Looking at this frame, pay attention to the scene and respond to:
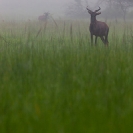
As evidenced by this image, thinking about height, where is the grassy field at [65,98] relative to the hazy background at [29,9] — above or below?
below

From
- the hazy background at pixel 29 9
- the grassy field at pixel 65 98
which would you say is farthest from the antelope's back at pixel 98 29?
the hazy background at pixel 29 9

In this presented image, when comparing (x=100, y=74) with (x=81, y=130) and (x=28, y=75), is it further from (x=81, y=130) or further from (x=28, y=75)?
(x=81, y=130)

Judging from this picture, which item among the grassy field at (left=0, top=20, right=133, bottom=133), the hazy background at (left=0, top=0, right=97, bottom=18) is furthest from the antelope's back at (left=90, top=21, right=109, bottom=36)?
the hazy background at (left=0, top=0, right=97, bottom=18)

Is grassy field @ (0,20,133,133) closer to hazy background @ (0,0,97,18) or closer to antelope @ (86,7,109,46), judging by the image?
antelope @ (86,7,109,46)

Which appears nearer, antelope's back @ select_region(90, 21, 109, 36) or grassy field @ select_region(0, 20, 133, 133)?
grassy field @ select_region(0, 20, 133, 133)

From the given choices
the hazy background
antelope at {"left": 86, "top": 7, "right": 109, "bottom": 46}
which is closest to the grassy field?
antelope at {"left": 86, "top": 7, "right": 109, "bottom": 46}

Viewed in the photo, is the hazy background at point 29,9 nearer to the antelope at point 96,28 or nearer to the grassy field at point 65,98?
the antelope at point 96,28

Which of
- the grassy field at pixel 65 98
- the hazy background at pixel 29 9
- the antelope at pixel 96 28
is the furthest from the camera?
the hazy background at pixel 29 9

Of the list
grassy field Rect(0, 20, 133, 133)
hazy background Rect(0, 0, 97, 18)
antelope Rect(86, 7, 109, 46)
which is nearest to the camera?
grassy field Rect(0, 20, 133, 133)

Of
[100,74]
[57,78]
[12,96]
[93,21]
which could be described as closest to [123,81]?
[100,74]

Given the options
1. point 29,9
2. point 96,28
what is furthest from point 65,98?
point 29,9

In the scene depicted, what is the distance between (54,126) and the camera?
2.12 m

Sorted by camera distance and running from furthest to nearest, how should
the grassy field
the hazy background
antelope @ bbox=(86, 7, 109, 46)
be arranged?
the hazy background, antelope @ bbox=(86, 7, 109, 46), the grassy field

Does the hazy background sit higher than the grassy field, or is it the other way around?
the hazy background
